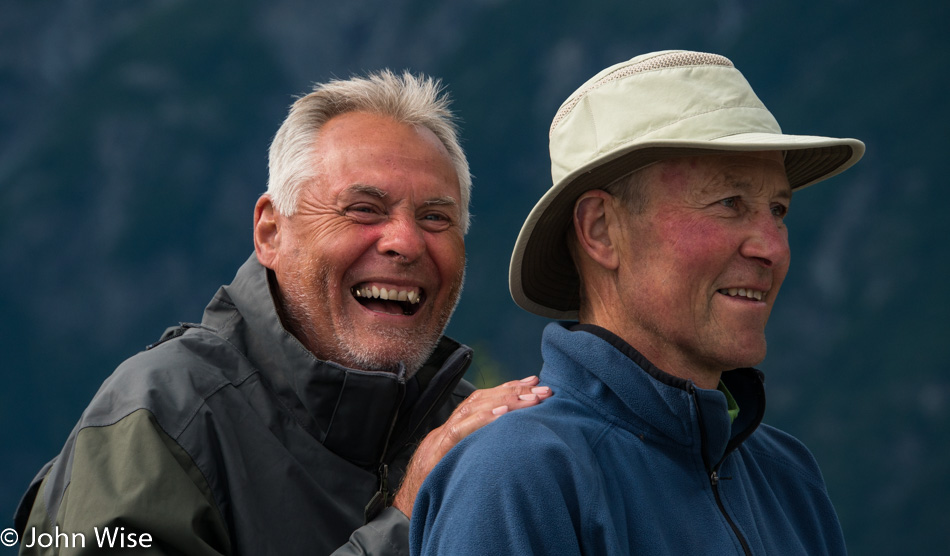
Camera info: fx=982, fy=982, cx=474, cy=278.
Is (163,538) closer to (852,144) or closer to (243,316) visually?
(243,316)

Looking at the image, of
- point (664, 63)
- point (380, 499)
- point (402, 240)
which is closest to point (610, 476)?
point (664, 63)

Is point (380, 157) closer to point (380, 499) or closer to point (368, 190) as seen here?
point (368, 190)

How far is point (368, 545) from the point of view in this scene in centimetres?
226

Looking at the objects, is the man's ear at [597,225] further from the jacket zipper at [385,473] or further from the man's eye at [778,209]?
the jacket zipper at [385,473]

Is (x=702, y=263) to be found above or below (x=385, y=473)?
above

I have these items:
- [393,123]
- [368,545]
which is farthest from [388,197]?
[368,545]

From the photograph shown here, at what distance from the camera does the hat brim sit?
1.70 metres

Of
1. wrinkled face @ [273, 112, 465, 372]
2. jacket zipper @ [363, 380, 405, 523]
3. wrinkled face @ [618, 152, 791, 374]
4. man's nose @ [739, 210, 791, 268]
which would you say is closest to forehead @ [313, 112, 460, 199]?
wrinkled face @ [273, 112, 465, 372]

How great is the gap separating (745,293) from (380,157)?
1433mm

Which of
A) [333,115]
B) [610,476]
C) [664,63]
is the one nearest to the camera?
[610,476]

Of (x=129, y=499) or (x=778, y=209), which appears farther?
(x=129, y=499)

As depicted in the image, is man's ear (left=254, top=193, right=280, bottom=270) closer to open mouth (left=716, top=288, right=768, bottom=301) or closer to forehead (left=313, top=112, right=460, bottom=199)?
forehead (left=313, top=112, right=460, bottom=199)

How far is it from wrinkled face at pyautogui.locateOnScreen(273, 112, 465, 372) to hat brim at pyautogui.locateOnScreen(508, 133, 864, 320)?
0.76 metres

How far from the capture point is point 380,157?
2902 mm
